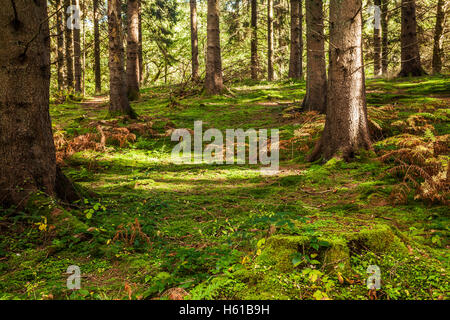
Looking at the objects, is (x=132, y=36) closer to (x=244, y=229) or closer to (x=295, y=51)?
(x=295, y=51)

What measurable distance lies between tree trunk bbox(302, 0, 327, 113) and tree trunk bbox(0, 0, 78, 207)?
24.8 ft

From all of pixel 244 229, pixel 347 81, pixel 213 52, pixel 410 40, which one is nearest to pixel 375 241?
pixel 244 229

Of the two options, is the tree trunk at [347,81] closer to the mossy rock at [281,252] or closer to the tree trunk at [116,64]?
the mossy rock at [281,252]

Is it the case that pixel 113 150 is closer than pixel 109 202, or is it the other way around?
pixel 109 202

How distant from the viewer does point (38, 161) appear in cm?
370

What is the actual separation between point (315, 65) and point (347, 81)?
13.5 feet

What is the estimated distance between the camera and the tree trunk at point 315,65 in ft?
30.6

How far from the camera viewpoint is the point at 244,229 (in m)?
3.54

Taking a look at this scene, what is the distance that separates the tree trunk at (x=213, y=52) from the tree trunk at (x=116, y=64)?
4.76m

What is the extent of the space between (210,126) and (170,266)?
304 inches

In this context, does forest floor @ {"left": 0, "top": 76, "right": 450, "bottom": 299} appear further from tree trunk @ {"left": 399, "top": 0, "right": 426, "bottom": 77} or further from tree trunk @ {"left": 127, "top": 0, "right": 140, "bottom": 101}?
tree trunk @ {"left": 127, "top": 0, "right": 140, "bottom": 101}
